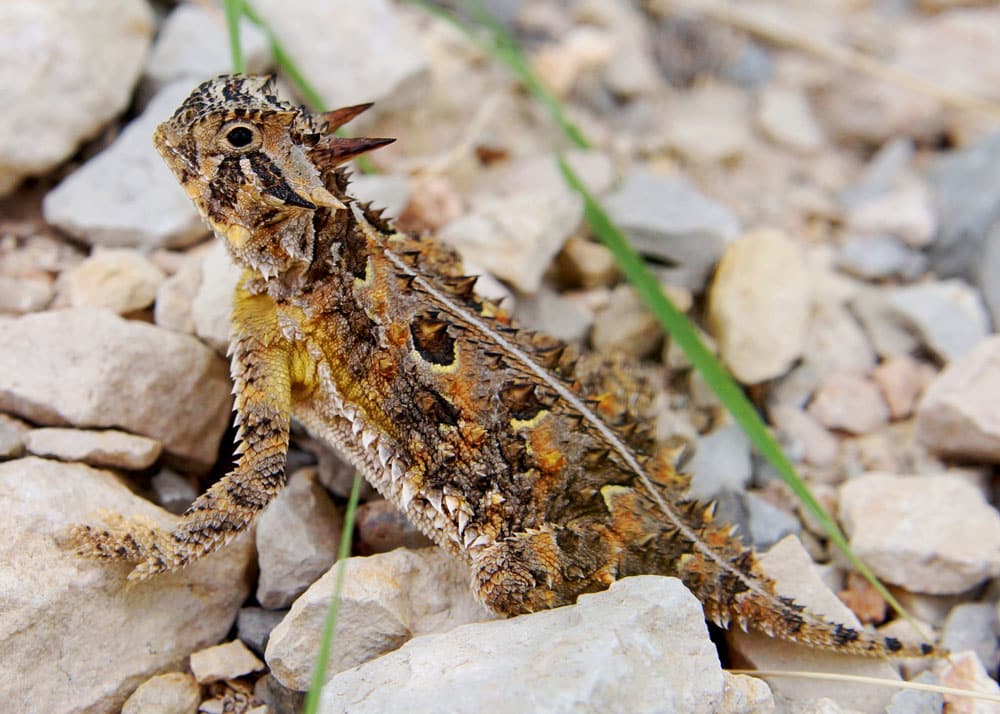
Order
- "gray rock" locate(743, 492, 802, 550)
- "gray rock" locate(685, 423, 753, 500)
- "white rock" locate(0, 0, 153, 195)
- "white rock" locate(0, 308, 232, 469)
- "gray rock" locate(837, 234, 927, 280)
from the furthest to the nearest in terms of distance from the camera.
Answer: "gray rock" locate(837, 234, 927, 280)
"white rock" locate(0, 0, 153, 195)
"gray rock" locate(685, 423, 753, 500)
"gray rock" locate(743, 492, 802, 550)
"white rock" locate(0, 308, 232, 469)

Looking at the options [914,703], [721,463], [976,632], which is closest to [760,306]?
[721,463]

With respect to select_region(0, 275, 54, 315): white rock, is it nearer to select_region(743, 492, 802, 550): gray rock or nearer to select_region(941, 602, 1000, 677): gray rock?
select_region(743, 492, 802, 550): gray rock

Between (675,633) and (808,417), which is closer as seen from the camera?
(675,633)

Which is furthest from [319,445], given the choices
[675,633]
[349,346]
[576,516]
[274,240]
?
[675,633]

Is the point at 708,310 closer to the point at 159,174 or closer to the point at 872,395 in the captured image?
the point at 872,395

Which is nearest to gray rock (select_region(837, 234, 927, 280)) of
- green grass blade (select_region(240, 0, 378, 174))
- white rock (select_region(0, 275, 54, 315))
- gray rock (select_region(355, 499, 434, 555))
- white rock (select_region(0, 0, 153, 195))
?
green grass blade (select_region(240, 0, 378, 174))

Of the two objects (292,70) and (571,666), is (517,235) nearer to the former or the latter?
(292,70)
